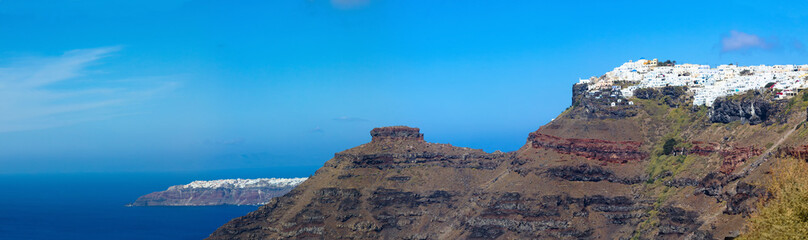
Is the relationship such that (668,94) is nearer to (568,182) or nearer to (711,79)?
(711,79)

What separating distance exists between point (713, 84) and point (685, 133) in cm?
2056

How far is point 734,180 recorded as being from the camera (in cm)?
12288

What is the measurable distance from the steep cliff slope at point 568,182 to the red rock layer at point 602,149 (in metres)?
0.21

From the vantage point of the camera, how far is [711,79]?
176 meters

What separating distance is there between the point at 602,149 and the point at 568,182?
1022 centimetres

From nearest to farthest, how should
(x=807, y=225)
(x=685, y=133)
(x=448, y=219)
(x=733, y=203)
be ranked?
(x=807, y=225)
(x=733, y=203)
(x=685, y=133)
(x=448, y=219)

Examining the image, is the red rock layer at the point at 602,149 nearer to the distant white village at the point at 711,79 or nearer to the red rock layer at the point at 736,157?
the distant white village at the point at 711,79

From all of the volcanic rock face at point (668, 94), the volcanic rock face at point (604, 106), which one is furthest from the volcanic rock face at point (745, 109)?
the volcanic rock face at point (604, 106)

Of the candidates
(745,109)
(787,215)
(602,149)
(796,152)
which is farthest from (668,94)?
(787,215)

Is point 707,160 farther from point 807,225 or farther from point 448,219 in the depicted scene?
point 807,225

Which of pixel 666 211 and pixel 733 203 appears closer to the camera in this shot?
pixel 733 203

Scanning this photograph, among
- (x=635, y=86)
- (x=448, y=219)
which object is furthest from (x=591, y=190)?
(x=635, y=86)

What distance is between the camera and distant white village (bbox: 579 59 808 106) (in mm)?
150750

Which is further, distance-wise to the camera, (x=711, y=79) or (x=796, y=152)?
(x=711, y=79)
